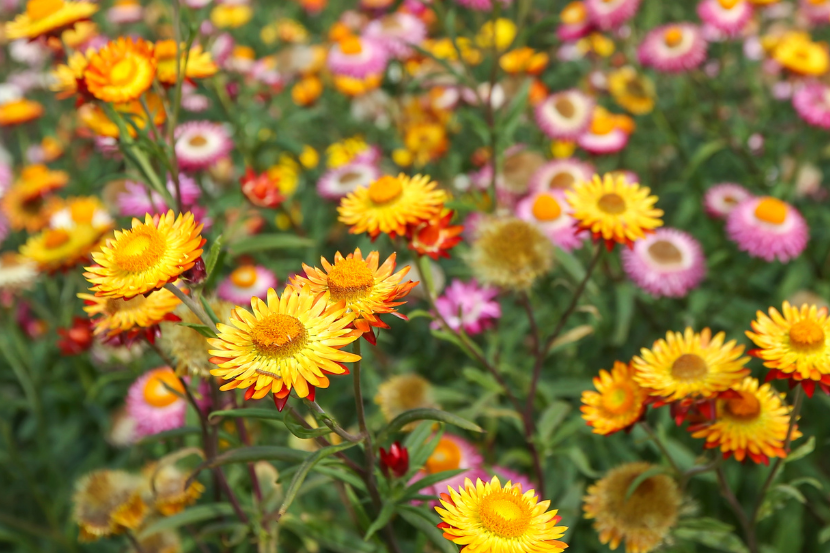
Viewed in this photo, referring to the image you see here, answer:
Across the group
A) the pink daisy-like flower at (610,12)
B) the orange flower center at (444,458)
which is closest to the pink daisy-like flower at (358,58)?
the pink daisy-like flower at (610,12)

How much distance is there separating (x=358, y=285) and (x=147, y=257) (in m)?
0.37

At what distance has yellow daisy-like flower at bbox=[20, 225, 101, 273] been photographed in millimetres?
2184

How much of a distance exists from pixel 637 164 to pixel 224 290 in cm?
211

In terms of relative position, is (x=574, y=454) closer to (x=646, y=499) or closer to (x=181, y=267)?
(x=646, y=499)

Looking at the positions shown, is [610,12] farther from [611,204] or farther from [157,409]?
[157,409]

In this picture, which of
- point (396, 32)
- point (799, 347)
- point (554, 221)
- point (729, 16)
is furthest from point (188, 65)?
point (729, 16)

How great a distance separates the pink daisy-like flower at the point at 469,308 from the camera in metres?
2.22

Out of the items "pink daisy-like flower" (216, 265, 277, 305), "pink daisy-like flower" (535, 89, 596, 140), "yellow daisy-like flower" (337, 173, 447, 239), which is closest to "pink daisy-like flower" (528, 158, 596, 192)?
"pink daisy-like flower" (535, 89, 596, 140)

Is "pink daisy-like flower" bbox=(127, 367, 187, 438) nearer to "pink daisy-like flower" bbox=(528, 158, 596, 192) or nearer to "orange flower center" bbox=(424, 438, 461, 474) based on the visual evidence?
"orange flower center" bbox=(424, 438, 461, 474)

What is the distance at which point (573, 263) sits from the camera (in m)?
2.11

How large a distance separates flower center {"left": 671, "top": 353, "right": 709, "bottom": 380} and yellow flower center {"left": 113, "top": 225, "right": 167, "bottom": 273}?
100 centimetres

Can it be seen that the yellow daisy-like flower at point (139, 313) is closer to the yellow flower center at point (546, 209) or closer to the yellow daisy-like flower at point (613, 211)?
the yellow daisy-like flower at point (613, 211)

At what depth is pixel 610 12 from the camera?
3.07m

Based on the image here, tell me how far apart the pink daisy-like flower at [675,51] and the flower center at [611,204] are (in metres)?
1.80
